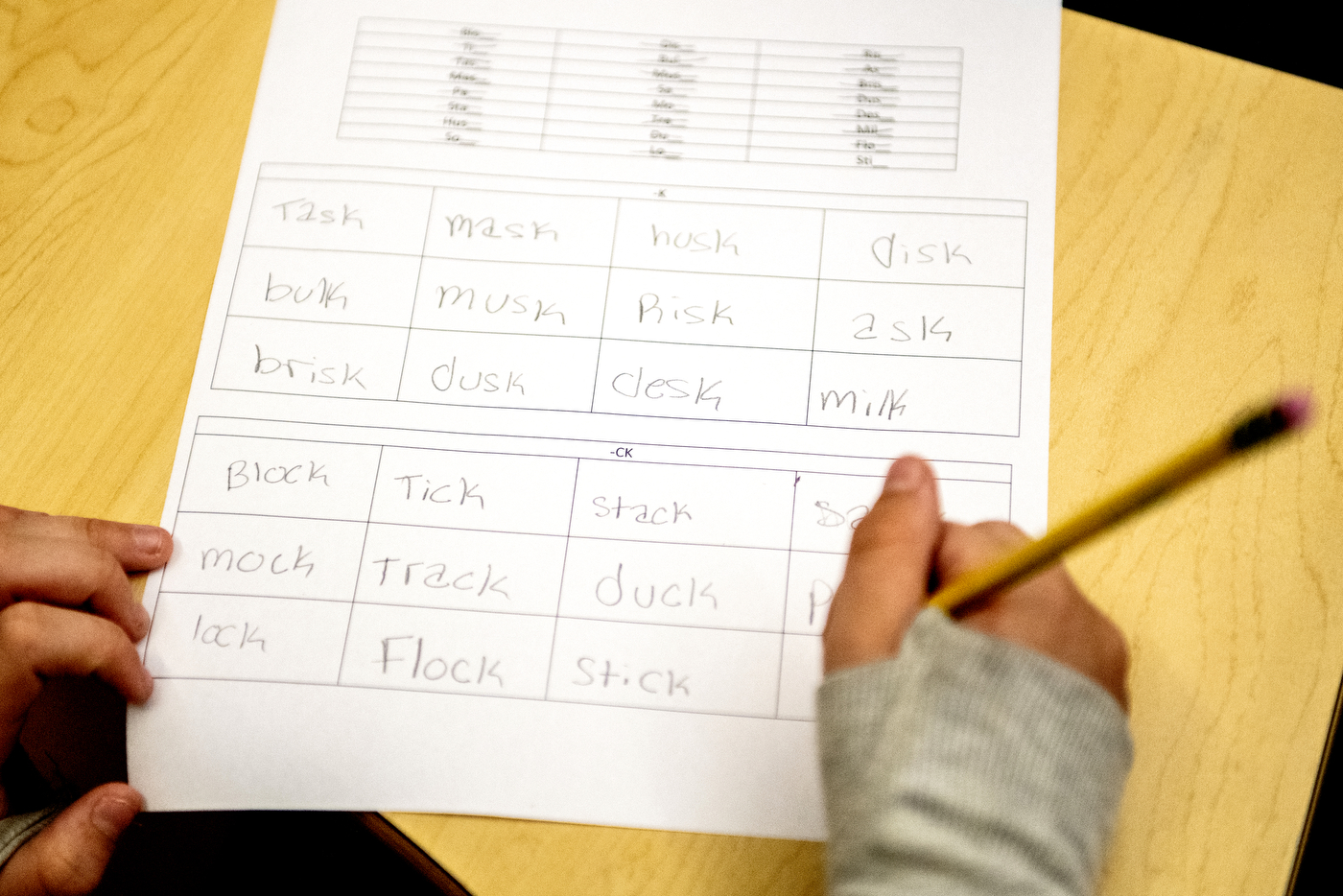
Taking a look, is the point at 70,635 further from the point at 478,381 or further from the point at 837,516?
the point at 837,516

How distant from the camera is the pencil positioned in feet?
0.90

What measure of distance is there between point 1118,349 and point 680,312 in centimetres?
25

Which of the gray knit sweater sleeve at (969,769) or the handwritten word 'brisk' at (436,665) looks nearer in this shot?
the gray knit sweater sleeve at (969,769)

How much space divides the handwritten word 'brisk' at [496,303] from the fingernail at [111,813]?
312 mm

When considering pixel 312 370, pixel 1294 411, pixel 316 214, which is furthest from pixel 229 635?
pixel 1294 411

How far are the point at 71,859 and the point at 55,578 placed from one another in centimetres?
14

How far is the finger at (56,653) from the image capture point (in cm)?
48

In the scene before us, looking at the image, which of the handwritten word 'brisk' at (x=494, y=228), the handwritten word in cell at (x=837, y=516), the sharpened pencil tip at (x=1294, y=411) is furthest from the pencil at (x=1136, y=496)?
the handwritten word 'brisk' at (x=494, y=228)

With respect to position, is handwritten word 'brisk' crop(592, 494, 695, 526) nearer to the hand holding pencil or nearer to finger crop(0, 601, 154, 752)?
the hand holding pencil

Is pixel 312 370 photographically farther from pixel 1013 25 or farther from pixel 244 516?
pixel 1013 25

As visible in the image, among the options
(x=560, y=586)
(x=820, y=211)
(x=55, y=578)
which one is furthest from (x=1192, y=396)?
(x=55, y=578)

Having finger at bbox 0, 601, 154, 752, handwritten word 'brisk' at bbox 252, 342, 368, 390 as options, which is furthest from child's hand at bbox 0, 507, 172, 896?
handwritten word 'brisk' at bbox 252, 342, 368, 390

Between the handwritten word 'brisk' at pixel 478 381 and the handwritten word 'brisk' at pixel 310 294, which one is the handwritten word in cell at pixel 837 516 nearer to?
the handwritten word 'brisk' at pixel 478 381

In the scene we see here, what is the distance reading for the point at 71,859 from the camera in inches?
18.6
